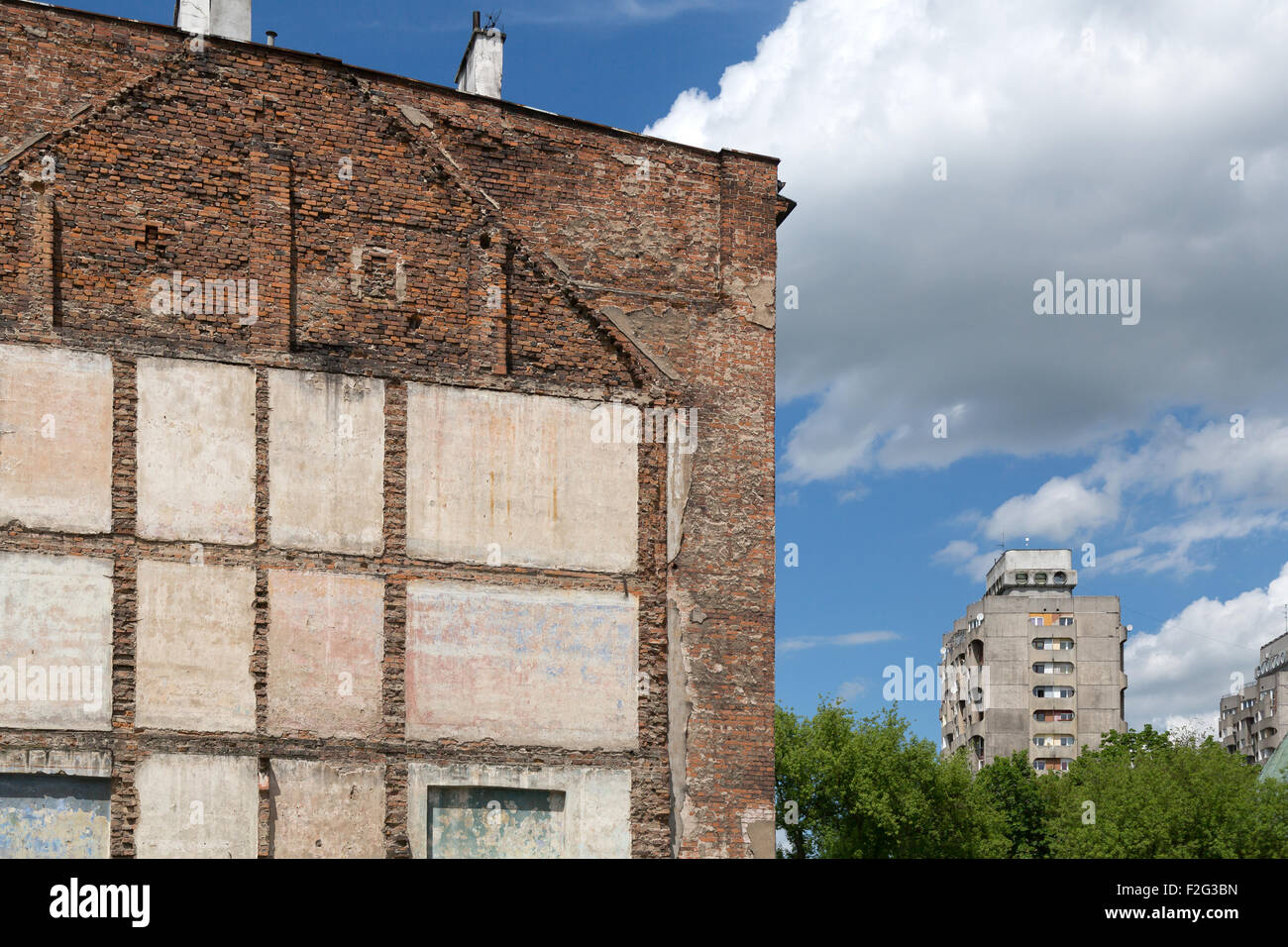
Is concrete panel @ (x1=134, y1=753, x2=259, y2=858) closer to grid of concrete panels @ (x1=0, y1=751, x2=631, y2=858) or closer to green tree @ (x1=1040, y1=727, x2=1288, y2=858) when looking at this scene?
grid of concrete panels @ (x1=0, y1=751, x2=631, y2=858)

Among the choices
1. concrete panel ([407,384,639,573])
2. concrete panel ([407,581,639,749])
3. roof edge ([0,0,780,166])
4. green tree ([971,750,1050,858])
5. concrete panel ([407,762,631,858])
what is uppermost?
roof edge ([0,0,780,166])

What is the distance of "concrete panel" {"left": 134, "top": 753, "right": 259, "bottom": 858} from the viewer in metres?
17.7

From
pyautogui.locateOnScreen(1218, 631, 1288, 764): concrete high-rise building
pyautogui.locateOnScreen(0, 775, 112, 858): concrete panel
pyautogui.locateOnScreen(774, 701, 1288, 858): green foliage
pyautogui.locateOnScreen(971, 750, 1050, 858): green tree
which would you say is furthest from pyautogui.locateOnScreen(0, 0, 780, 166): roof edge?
pyautogui.locateOnScreen(1218, 631, 1288, 764): concrete high-rise building

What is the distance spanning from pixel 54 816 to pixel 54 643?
6.22 feet

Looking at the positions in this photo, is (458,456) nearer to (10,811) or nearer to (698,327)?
(698,327)

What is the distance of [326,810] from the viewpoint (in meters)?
18.4

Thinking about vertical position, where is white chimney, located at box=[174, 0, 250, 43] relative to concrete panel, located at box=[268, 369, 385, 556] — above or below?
above

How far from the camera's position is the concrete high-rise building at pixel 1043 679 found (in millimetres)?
93562

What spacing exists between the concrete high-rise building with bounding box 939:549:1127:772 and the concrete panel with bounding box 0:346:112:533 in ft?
260

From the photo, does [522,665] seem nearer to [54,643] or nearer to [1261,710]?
[54,643]

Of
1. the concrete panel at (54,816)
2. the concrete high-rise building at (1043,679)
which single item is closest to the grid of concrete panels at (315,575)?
the concrete panel at (54,816)

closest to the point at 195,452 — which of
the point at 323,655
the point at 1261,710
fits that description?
the point at 323,655
